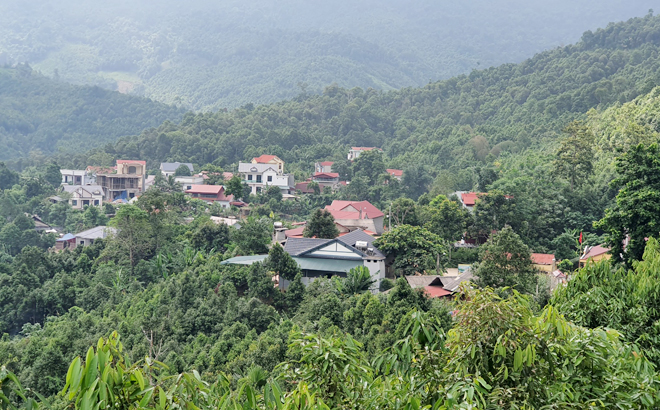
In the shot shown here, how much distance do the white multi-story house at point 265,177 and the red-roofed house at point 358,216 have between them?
9.18 metres

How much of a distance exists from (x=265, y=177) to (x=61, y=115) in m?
49.8

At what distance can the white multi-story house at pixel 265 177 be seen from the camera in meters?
39.8

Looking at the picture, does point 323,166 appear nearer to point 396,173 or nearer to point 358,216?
point 396,173

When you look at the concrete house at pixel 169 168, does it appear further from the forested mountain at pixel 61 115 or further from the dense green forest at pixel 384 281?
the forested mountain at pixel 61 115

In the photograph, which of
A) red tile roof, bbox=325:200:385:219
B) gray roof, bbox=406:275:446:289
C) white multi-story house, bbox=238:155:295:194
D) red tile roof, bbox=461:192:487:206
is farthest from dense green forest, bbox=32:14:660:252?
gray roof, bbox=406:275:446:289

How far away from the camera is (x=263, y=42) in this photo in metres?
146

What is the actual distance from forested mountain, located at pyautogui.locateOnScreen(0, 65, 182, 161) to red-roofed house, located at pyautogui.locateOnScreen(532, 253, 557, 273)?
2328 inches

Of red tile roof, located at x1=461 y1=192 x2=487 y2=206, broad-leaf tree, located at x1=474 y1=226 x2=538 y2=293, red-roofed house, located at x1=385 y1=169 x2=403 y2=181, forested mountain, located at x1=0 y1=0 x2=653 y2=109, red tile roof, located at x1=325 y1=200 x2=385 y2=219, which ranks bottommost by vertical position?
red tile roof, located at x1=325 y1=200 x2=385 y2=219

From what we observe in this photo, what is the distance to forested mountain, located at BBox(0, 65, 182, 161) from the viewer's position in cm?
7475

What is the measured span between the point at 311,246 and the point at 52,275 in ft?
33.9

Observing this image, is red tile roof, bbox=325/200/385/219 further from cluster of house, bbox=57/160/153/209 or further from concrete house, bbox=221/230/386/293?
cluster of house, bbox=57/160/153/209

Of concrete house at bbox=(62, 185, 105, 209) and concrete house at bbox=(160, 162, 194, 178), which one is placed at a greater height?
concrete house at bbox=(160, 162, 194, 178)

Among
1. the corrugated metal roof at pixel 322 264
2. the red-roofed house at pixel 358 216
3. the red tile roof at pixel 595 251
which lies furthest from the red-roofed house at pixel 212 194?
the red tile roof at pixel 595 251

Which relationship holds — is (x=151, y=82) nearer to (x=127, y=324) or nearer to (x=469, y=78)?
(x=469, y=78)
